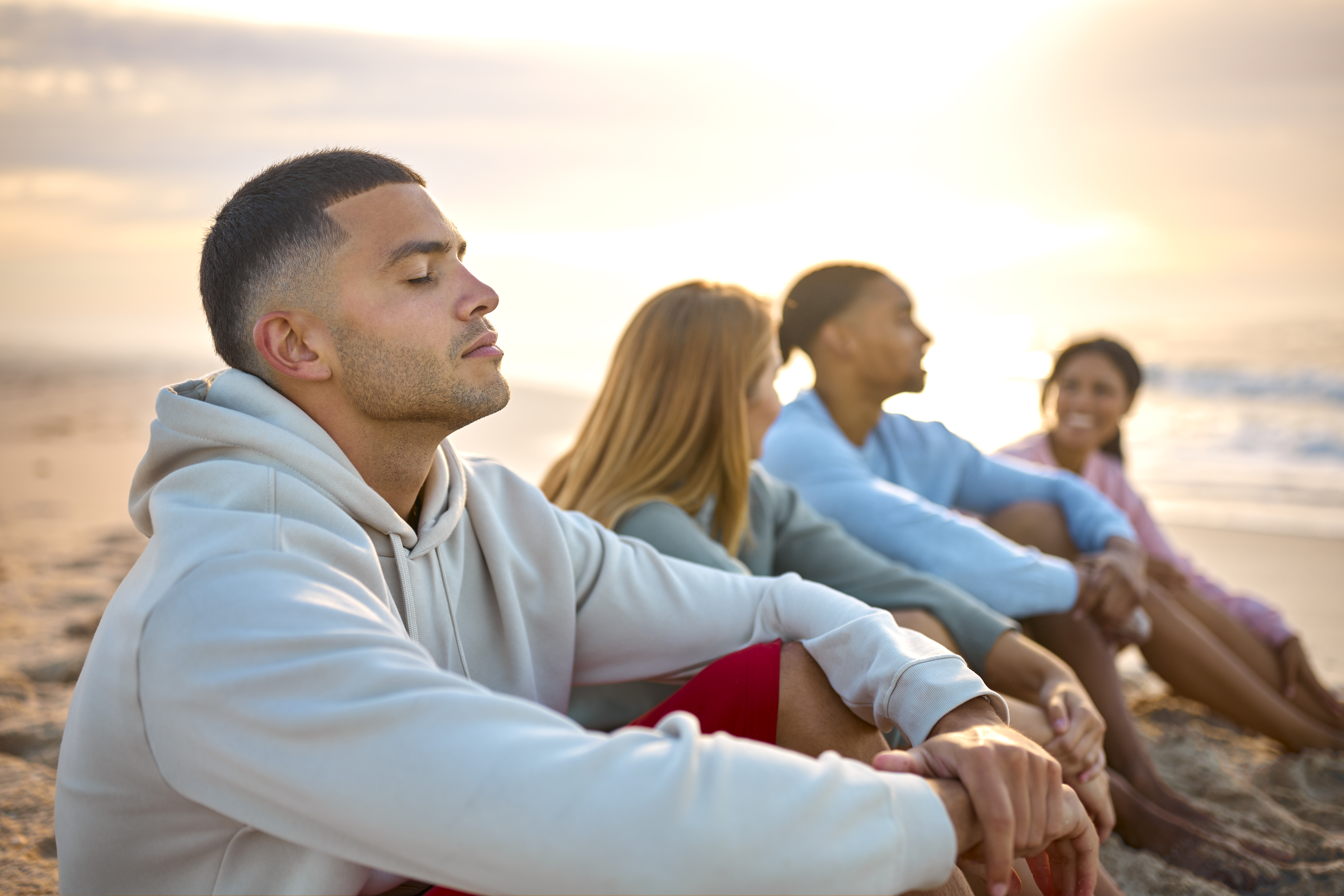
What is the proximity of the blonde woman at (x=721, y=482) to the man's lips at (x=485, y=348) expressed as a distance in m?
0.92

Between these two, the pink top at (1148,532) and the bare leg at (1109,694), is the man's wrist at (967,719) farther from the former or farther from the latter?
the pink top at (1148,532)

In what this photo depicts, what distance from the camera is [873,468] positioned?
394 centimetres

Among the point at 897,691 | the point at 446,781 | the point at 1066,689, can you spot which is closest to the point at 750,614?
the point at 897,691

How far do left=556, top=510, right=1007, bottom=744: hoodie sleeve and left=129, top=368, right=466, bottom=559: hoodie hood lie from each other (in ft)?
1.45

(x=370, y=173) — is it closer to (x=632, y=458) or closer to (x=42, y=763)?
(x=632, y=458)

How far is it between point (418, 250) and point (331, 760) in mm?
894

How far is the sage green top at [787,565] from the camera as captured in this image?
2.29 metres

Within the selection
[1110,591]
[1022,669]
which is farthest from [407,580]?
[1110,591]

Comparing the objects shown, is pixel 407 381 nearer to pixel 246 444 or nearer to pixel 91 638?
pixel 246 444

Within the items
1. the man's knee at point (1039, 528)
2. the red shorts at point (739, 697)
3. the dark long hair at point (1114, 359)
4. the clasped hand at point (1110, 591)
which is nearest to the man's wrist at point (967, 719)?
the red shorts at point (739, 697)

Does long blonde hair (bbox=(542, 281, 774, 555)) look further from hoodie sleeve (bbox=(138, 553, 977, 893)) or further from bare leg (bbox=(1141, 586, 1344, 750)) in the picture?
bare leg (bbox=(1141, 586, 1344, 750))

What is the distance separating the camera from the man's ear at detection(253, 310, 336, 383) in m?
1.64

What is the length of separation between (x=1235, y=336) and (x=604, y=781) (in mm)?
22736

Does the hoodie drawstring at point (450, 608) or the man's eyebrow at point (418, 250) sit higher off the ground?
the man's eyebrow at point (418, 250)
